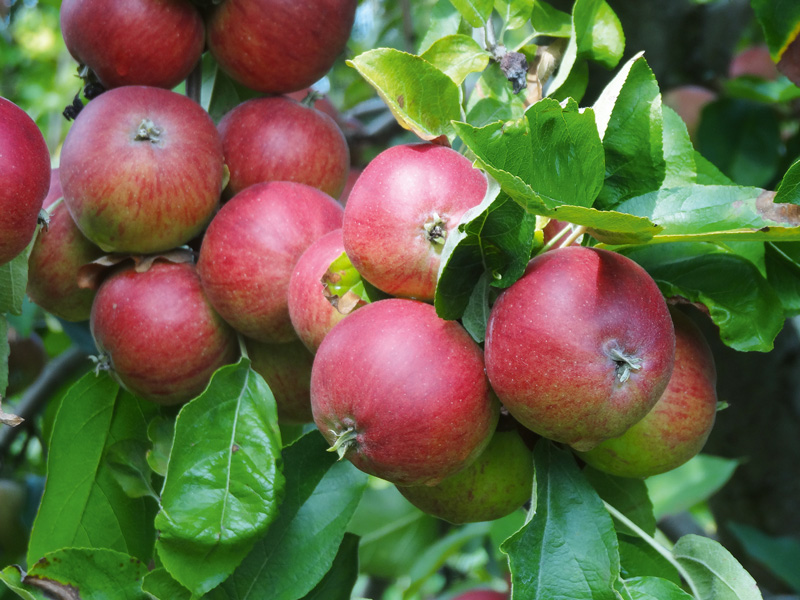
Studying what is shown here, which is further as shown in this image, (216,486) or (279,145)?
(279,145)

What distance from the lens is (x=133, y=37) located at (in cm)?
92

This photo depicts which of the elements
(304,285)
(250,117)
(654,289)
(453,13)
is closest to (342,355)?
(304,285)

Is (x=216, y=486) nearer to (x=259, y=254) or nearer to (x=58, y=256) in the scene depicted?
(x=259, y=254)

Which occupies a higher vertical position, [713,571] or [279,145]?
[279,145]

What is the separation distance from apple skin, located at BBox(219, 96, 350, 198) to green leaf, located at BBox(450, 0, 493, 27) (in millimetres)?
229

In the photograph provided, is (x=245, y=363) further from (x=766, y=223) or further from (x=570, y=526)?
(x=766, y=223)

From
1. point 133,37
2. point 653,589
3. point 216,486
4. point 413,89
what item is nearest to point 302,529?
point 216,486

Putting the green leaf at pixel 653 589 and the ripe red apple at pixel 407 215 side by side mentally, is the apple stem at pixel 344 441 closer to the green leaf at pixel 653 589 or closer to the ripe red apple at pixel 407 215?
the ripe red apple at pixel 407 215

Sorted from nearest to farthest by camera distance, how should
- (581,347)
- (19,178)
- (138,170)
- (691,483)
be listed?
1. (581,347)
2. (19,178)
3. (138,170)
4. (691,483)

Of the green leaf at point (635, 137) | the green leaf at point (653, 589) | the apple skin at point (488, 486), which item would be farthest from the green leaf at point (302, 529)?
the green leaf at point (635, 137)

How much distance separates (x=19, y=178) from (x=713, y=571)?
A: 2.59 feet

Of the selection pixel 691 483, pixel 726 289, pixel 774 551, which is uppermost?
pixel 726 289

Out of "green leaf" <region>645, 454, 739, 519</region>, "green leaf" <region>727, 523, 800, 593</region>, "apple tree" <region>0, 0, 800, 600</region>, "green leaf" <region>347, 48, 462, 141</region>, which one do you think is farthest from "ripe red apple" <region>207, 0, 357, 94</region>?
"green leaf" <region>727, 523, 800, 593</region>

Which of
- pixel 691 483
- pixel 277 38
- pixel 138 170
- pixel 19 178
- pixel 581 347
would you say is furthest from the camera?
pixel 691 483
